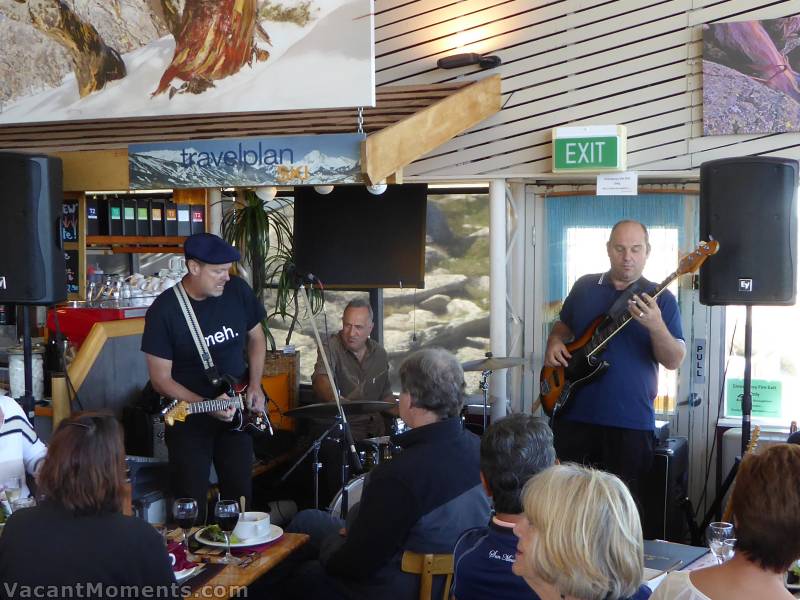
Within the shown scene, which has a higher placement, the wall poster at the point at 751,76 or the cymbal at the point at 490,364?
the wall poster at the point at 751,76

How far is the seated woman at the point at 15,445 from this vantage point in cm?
376

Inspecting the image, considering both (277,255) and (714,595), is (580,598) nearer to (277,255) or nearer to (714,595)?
(714,595)

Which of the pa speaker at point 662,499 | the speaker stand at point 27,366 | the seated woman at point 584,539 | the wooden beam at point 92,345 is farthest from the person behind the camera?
the pa speaker at point 662,499

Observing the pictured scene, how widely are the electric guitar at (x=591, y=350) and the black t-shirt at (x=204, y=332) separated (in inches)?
66.2

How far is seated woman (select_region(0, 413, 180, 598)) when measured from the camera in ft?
7.66

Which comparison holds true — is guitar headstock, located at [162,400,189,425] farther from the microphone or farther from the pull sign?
the pull sign

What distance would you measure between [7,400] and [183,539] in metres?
1.25

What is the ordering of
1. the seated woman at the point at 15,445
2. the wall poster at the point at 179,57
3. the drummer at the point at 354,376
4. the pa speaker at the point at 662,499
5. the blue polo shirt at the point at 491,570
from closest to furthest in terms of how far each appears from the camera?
1. the blue polo shirt at the point at 491,570
2. the seated woman at the point at 15,445
3. the pa speaker at the point at 662,499
4. the wall poster at the point at 179,57
5. the drummer at the point at 354,376

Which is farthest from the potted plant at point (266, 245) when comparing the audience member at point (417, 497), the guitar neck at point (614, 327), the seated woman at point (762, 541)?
the seated woman at point (762, 541)

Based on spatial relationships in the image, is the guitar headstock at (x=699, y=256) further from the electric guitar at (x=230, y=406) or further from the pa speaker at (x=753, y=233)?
the electric guitar at (x=230, y=406)

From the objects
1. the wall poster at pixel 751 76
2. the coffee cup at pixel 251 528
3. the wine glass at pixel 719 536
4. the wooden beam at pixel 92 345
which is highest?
the wall poster at pixel 751 76

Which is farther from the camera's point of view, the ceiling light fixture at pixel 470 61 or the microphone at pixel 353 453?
the ceiling light fixture at pixel 470 61

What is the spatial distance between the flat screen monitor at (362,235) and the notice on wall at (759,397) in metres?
2.27

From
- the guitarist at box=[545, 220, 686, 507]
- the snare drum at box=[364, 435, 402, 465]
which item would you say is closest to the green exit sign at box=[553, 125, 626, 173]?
→ the guitarist at box=[545, 220, 686, 507]
